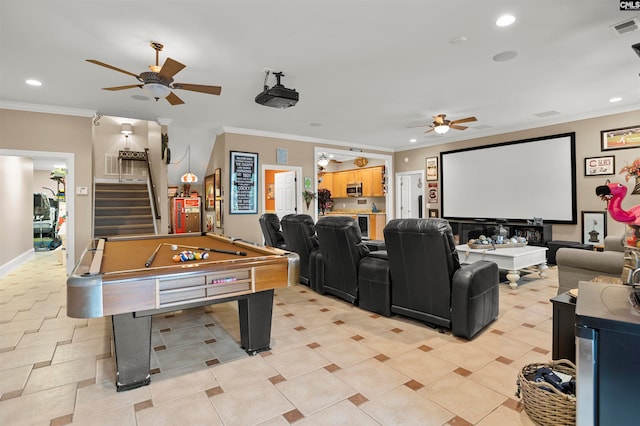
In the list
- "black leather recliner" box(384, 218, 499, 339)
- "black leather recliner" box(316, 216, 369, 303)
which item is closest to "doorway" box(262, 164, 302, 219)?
"black leather recliner" box(316, 216, 369, 303)

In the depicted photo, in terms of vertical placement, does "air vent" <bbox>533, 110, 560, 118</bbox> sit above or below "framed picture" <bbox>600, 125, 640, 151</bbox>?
above

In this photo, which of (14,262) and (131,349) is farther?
(14,262)

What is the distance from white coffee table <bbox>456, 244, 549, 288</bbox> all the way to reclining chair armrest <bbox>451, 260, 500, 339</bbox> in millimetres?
1625

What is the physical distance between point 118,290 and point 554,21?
420 cm

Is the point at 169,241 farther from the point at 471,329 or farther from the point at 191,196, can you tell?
the point at 191,196

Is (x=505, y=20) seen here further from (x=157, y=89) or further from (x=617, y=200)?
(x=157, y=89)

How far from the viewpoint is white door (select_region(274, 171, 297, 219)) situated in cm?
824

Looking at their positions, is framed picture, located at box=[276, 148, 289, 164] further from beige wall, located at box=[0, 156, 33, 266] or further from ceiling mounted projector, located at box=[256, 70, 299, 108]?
beige wall, located at box=[0, 156, 33, 266]

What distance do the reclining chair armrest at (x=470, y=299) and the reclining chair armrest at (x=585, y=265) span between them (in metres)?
1.13

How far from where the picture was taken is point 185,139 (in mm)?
8336

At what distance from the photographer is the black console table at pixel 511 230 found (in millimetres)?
6445

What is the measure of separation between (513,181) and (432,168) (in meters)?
2.15

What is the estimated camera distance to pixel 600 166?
236 inches

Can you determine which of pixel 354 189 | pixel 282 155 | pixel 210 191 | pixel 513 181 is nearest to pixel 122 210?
pixel 210 191
